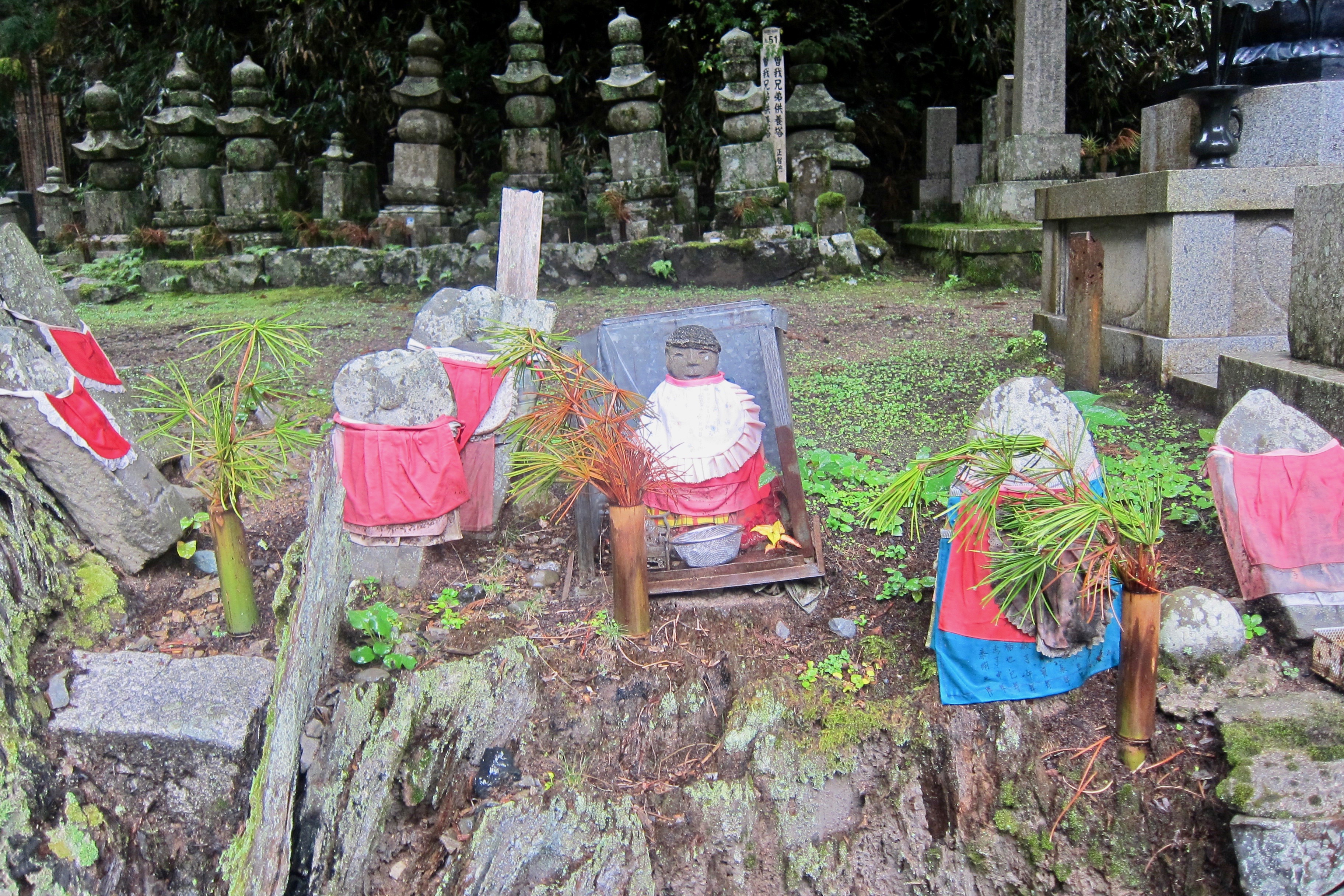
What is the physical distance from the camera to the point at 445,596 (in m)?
3.50

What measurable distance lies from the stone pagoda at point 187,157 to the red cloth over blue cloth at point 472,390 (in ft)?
24.1

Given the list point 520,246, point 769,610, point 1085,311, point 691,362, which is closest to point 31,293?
point 520,246

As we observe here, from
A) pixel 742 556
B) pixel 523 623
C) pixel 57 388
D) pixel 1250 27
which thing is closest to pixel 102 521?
pixel 57 388

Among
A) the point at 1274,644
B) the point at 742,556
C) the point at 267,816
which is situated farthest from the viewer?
the point at 742,556

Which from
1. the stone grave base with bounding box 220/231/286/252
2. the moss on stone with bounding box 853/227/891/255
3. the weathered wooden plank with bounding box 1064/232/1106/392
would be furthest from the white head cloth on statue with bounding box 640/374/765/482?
the stone grave base with bounding box 220/231/286/252

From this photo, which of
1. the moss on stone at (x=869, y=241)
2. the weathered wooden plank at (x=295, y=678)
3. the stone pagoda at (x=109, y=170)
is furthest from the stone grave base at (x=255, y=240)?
the weathered wooden plank at (x=295, y=678)

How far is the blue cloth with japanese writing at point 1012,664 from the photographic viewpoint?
110 inches

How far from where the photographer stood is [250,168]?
9578 millimetres

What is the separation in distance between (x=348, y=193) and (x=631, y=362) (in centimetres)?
708

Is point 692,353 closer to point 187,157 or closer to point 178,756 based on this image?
point 178,756

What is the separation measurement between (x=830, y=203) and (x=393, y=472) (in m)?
6.33

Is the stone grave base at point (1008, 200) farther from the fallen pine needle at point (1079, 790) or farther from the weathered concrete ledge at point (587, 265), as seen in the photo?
the fallen pine needle at point (1079, 790)

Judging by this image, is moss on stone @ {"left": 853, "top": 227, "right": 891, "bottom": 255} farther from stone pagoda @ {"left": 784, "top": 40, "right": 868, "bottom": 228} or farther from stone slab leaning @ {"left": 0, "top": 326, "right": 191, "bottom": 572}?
stone slab leaning @ {"left": 0, "top": 326, "right": 191, "bottom": 572}

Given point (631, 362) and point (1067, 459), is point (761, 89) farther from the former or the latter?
point (1067, 459)
